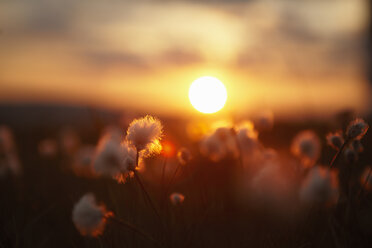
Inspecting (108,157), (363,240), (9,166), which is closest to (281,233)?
(363,240)

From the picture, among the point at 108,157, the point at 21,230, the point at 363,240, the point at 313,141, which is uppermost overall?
the point at 108,157

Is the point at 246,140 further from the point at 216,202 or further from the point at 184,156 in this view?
the point at 184,156

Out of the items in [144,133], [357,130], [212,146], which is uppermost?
[144,133]

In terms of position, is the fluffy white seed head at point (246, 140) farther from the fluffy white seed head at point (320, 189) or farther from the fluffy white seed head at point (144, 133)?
the fluffy white seed head at point (320, 189)

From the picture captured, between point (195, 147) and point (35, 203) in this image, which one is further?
point (195, 147)

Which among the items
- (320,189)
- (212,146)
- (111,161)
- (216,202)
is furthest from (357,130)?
(212,146)

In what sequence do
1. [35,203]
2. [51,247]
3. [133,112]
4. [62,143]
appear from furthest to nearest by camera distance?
[62,143], [133,112], [35,203], [51,247]

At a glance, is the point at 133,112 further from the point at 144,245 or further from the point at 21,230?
the point at 144,245

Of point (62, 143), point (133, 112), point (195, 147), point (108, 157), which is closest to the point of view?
point (108, 157)

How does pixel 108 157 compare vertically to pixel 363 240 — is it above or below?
above
